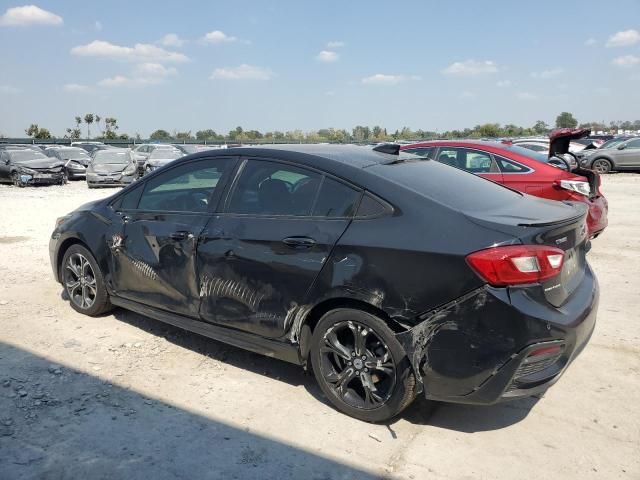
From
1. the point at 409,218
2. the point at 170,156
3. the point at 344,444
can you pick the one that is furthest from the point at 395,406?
the point at 170,156

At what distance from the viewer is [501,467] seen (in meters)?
2.80

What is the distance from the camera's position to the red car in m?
7.02

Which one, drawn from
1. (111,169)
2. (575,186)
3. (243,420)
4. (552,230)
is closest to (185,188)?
(243,420)

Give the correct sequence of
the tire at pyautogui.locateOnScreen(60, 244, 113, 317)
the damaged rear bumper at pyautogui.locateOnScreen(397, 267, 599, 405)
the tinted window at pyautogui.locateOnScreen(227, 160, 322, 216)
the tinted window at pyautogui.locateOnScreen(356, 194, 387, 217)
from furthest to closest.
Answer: the tire at pyautogui.locateOnScreen(60, 244, 113, 317)
the tinted window at pyautogui.locateOnScreen(227, 160, 322, 216)
the tinted window at pyautogui.locateOnScreen(356, 194, 387, 217)
the damaged rear bumper at pyautogui.locateOnScreen(397, 267, 599, 405)

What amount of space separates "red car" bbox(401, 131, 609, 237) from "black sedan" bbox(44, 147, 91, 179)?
18608mm

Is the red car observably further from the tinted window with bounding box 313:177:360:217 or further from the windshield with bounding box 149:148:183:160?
the windshield with bounding box 149:148:183:160

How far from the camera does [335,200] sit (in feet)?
11.1

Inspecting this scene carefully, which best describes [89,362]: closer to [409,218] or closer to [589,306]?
[409,218]

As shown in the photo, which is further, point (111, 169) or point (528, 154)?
point (111, 169)

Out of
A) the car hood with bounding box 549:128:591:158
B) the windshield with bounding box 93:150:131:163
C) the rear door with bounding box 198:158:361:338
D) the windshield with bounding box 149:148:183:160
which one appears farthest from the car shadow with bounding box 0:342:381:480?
the windshield with bounding box 149:148:183:160

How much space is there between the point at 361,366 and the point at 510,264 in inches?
41.7

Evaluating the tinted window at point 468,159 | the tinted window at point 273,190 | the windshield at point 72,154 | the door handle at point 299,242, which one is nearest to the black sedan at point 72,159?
the windshield at point 72,154

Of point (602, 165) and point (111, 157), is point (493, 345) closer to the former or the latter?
point (111, 157)

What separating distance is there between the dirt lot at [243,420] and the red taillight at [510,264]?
3.17 ft
